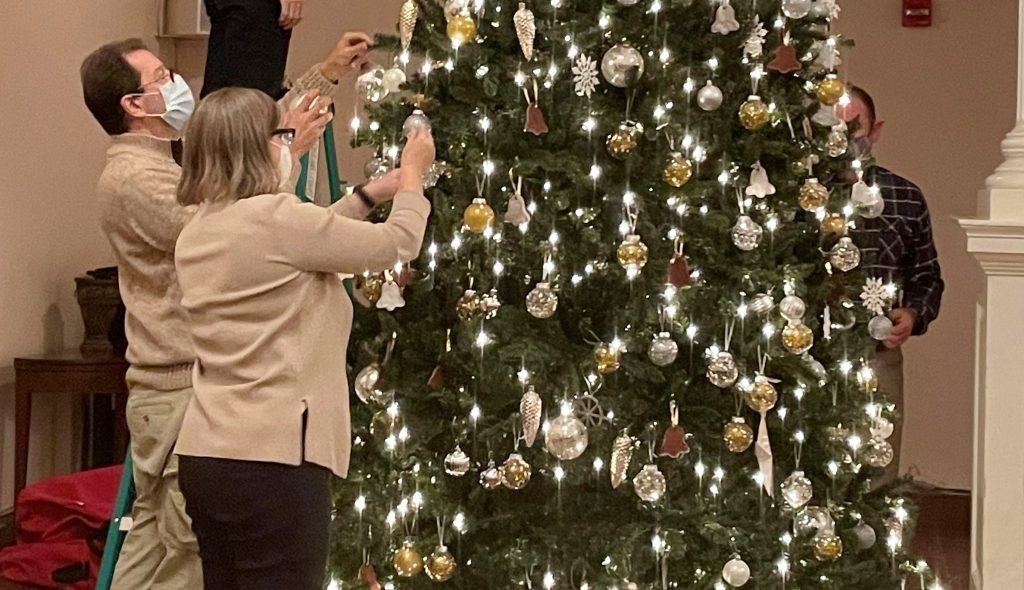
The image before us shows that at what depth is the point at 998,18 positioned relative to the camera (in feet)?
18.0

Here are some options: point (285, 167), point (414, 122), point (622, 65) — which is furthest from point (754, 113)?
point (285, 167)

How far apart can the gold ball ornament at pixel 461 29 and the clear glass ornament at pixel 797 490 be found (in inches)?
→ 51.4

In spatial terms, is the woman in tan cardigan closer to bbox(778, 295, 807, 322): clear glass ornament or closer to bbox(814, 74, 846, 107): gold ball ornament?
bbox(778, 295, 807, 322): clear glass ornament

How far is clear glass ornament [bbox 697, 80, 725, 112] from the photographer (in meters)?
3.09

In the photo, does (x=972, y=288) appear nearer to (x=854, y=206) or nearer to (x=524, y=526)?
(x=854, y=206)

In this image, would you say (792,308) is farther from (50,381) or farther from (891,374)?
(50,381)

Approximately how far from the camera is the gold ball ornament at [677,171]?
3.10m

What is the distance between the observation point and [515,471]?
3084 mm

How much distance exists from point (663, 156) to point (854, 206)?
1.57 feet

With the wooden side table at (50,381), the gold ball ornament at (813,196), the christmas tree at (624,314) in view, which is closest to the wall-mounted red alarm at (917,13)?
the christmas tree at (624,314)

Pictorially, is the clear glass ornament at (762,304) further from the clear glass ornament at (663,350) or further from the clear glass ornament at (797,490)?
the clear glass ornament at (797,490)

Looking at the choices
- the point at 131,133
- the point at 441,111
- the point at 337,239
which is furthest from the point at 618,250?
the point at 131,133

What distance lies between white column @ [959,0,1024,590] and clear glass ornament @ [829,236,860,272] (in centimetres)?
33

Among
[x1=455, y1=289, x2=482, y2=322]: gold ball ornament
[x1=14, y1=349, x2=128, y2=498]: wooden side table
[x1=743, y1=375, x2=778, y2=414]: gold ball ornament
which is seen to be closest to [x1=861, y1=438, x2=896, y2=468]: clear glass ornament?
[x1=743, y1=375, x2=778, y2=414]: gold ball ornament
